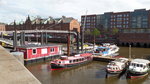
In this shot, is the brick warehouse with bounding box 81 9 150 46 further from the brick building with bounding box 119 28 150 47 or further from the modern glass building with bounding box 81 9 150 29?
the brick building with bounding box 119 28 150 47

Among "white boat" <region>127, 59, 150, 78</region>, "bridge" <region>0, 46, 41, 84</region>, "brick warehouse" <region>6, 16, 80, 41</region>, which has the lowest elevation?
"white boat" <region>127, 59, 150, 78</region>

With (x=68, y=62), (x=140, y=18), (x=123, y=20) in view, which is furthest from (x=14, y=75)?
(x=123, y=20)

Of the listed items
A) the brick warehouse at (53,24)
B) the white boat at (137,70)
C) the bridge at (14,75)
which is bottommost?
the white boat at (137,70)

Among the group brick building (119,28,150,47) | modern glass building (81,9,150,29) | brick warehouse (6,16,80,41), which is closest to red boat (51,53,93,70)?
brick building (119,28,150,47)

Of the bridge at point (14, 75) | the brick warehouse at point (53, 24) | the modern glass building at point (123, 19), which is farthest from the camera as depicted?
the brick warehouse at point (53, 24)

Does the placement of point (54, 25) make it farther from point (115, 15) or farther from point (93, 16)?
point (115, 15)

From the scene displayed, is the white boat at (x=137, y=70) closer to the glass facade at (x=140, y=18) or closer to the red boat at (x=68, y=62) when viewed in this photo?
the red boat at (x=68, y=62)

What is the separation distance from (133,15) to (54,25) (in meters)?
60.6

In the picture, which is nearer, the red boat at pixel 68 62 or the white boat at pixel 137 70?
the white boat at pixel 137 70

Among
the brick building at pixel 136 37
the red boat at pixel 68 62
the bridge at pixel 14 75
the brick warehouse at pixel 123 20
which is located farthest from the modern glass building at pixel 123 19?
the bridge at pixel 14 75

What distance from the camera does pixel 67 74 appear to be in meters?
25.5

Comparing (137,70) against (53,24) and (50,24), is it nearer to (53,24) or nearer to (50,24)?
(53,24)

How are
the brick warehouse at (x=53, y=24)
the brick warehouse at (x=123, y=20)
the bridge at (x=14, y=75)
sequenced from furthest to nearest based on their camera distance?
the brick warehouse at (x=53, y=24), the brick warehouse at (x=123, y=20), the bridge at (x=14, y=75)

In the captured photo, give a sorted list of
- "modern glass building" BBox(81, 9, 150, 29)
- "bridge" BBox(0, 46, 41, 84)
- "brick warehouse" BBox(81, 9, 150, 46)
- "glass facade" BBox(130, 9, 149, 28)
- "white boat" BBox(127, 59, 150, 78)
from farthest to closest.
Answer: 1. "modern glass building" BBox(81, 9, 150, 29)
2. "brick warehouse" BBox(81, 9, 150, 46)
3. "glass facade" BBox(130, 9, 149, 28)
4. "white boat" BBox(127, 59, 150, 78)
5. "bridge" BBox(0, 46, 41, 84)
